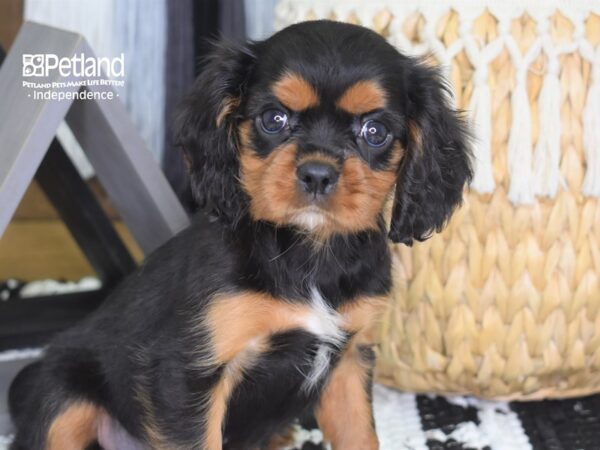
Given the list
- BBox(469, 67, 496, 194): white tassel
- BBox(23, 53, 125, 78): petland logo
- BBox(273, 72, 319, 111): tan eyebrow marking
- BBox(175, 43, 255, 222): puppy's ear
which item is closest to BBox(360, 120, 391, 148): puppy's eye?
BBox(273, 72, 319, 111): tan eyebrow marking

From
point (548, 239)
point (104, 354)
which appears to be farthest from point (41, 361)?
point (548, 239)

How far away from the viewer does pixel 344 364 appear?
190 cm

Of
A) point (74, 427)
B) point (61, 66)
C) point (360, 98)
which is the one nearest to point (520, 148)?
point (360, 98)

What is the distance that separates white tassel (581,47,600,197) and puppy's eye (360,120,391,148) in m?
0.56

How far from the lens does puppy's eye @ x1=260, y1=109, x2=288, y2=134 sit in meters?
1.61

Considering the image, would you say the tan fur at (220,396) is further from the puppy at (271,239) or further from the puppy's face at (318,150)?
the puppy's face at (318,150)

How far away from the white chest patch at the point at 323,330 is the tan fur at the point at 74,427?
0.44 metres

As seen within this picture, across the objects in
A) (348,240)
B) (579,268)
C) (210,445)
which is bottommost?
(210,445)

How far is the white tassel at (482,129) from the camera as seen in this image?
1944 mm

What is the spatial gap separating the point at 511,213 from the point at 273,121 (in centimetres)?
66

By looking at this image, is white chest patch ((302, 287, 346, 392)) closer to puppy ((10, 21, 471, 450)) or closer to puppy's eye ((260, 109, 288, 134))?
puppy ((10, 21, 471, 450))

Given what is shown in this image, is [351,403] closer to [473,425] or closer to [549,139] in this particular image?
[473,425]

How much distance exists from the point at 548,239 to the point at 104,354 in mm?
986

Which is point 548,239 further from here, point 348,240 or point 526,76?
point 348,240
